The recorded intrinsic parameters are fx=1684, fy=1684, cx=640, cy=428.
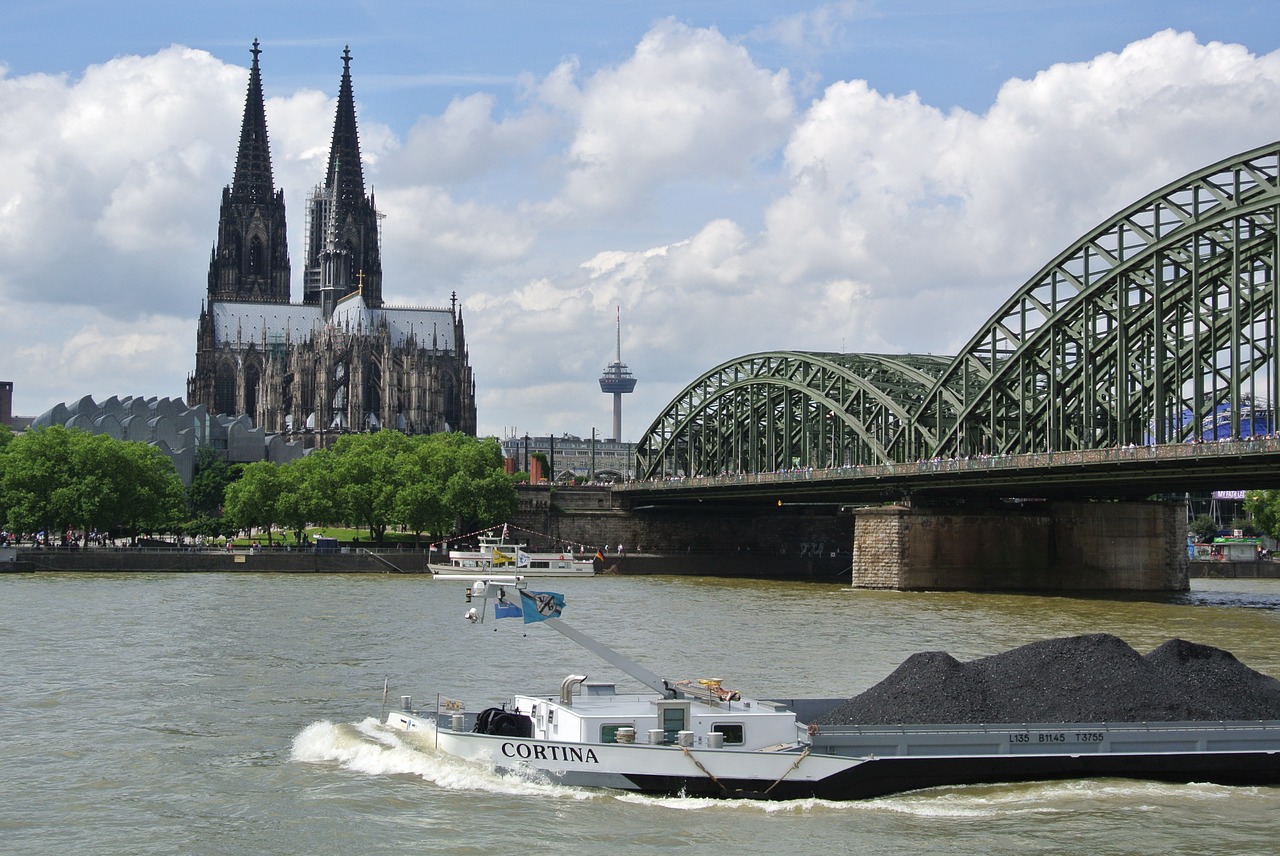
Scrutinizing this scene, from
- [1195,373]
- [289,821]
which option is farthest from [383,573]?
[289,821]

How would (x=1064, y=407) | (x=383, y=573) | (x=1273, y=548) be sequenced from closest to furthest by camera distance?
(x=1064, y=407) < (x=383, y=573) < (x=1273, y=548)

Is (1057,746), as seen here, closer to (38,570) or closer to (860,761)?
(860,761)

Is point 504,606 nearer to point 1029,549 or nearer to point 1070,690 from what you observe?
point 1070,690

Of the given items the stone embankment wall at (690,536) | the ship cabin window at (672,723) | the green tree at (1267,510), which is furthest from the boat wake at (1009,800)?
the green tree at (1267,510)

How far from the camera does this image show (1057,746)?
29906mm

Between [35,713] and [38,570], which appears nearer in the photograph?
[35,713]

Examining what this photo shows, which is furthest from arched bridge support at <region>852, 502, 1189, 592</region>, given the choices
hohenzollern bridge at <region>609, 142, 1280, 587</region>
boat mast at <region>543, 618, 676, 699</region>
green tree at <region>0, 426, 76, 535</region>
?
boat mast at <region>543, 618, 676, 699</region>

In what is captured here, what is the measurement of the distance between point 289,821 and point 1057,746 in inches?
527

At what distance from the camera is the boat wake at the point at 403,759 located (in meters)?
29.2

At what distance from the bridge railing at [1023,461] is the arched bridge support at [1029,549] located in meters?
3.02

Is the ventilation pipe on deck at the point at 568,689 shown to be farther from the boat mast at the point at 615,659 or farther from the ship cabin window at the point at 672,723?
the ship cabin window at the point at 672,723

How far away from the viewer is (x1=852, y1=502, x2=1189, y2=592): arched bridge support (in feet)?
309

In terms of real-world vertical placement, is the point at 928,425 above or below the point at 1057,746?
above

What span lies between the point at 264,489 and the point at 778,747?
105943 mm
